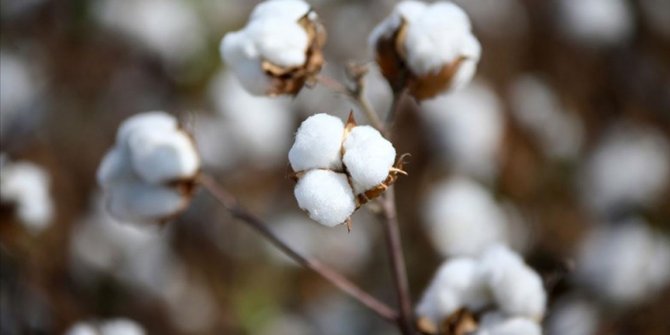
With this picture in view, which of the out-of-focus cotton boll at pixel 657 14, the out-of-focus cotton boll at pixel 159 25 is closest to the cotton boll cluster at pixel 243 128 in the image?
the out-of-focus cotton boll at pixel 159 25

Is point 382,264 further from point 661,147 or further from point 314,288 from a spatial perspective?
point 661,147

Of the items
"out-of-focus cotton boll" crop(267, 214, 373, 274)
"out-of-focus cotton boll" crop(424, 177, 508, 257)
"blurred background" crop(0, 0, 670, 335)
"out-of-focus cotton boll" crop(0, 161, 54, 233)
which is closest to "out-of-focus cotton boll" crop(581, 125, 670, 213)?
"blurred background" crop(0, 0, 670, 335)

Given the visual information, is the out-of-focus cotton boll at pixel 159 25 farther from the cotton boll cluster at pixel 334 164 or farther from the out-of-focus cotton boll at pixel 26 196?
the cotton boll cluster at pixel 334 164

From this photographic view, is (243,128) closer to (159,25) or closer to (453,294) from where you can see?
(159,25)

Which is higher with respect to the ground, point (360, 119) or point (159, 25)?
point (159, 25)

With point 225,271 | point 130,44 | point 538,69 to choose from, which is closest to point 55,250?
point 225,271

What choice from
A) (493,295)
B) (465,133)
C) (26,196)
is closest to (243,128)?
(465,133)
